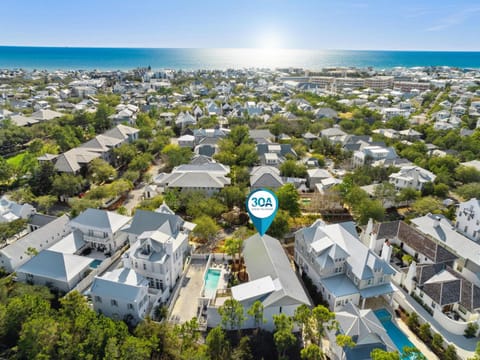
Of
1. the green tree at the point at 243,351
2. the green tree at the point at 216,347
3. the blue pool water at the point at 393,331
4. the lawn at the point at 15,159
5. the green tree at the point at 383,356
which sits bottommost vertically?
the blue pool water at the point at 393,331

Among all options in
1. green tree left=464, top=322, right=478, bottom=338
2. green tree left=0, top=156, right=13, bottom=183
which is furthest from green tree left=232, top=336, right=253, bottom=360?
green tree left=0, top=156, right=13, bottom=183

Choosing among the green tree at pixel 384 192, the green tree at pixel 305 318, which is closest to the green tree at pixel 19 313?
the green tree at pixel 305 318

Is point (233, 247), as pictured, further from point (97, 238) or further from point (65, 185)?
point (65, 185)

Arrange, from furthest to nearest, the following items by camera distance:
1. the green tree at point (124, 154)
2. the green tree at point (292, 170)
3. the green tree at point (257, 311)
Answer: the green tree at point (124, 154) < the green tree at point (292, 170) < the green tree at point (257, 311)

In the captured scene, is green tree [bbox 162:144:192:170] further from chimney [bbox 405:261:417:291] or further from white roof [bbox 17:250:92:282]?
chimney [bbox 405:261:417:291]

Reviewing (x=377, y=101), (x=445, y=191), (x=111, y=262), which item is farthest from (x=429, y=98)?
(x=111, y=262)

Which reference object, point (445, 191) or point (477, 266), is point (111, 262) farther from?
point (445, 191)

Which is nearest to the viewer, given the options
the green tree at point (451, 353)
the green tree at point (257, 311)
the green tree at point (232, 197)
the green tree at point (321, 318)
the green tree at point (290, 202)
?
the green tree at point (321, 318)

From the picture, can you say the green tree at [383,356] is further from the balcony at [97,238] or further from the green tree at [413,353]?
the balcony at [97,238]
